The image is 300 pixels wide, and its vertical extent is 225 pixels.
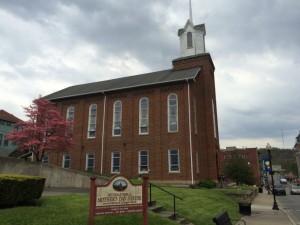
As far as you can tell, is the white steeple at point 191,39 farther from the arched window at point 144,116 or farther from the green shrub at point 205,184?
the green shrub at point 205,184

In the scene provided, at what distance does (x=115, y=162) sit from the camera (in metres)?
30.7

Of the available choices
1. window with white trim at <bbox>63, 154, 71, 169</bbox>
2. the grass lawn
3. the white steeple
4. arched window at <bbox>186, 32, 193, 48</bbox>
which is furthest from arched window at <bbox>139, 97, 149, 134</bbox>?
the grass lawn

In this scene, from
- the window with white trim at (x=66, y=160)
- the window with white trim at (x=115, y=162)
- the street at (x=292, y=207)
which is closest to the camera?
the street at (x=292, y=207)

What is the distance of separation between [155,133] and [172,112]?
2761mm

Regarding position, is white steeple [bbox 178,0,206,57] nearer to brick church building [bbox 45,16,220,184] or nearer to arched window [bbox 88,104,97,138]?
brick church building [bbox 45,16,220,184]

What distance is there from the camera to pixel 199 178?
28.6m

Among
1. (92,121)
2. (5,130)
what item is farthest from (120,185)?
(5,130)

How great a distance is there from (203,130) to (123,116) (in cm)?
907

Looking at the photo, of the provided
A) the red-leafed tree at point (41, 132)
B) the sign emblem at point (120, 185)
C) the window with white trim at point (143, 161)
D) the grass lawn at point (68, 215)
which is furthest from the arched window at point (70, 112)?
the sign emblem at point (120, 185)

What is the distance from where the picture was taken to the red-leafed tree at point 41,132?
25.4 metres

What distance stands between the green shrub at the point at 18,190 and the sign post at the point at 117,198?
3275 mm

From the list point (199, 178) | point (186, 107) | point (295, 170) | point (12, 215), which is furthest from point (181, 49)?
point (295, 170)

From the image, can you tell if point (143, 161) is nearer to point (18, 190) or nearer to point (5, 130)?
point (18, 190)

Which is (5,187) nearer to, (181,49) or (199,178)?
(199,178)
